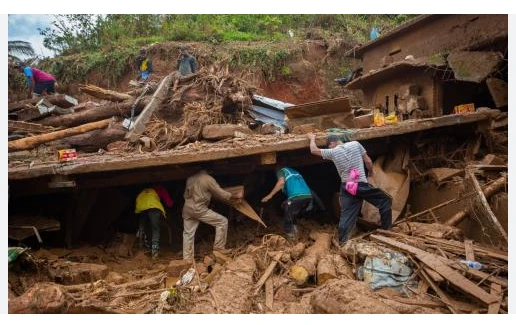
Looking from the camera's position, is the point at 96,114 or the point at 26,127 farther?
the point at 96,114

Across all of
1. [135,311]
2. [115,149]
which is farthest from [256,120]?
[135,311]

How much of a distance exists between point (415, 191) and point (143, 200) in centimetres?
487

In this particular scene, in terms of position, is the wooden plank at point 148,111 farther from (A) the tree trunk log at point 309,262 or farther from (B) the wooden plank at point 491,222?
(B) the wooden plank at point 491,222

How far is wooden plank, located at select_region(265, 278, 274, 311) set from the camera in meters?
4.65

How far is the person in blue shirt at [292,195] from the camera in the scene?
637 centimetres

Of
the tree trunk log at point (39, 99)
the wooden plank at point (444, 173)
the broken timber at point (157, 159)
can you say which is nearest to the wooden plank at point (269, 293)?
the broken timber at point (157, 159)

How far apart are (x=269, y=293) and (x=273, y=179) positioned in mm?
3392

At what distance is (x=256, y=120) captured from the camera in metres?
9.28

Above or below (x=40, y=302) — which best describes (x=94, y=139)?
above

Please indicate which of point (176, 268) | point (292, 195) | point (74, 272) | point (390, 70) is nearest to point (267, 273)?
point (176, 268)

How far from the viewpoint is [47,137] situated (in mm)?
7328

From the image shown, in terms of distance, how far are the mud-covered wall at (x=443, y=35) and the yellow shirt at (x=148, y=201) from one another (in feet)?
23.8

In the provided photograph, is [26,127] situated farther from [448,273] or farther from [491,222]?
[491,222]
